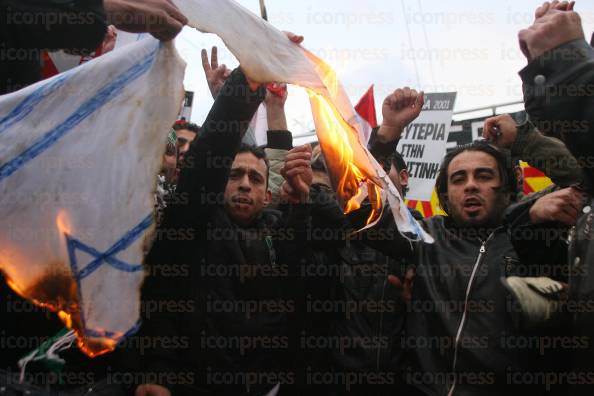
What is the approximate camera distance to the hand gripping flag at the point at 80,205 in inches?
51.9

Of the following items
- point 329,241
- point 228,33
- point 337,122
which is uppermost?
point 228,33

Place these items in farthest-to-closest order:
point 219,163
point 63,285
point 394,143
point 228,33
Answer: point 394,143
point 219,163
point 228,33
point 63,285

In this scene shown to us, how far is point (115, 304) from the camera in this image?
4.34 feet

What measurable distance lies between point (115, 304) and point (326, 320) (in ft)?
4.98

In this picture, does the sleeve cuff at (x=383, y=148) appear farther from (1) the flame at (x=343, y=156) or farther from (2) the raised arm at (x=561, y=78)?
(2) the raised arm at (x=561, y=78)

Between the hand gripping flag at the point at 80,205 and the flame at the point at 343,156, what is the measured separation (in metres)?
0.69

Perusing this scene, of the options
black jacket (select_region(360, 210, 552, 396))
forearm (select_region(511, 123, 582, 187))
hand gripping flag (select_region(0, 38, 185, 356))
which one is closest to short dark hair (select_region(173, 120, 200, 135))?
black jacket (select_region(360, 210, 552, 396))

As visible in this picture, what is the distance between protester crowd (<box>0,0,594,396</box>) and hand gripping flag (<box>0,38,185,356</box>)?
234 millimetres

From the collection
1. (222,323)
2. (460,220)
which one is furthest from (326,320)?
(460,220)

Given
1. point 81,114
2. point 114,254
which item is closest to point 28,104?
point 81,114

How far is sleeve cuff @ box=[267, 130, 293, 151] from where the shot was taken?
3.37 m

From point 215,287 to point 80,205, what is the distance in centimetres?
107

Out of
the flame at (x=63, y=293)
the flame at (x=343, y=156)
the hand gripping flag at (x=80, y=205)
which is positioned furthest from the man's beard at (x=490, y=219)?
the flame at (x=63, y=293)

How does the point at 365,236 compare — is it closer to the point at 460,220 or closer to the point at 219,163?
the point at 460,220
